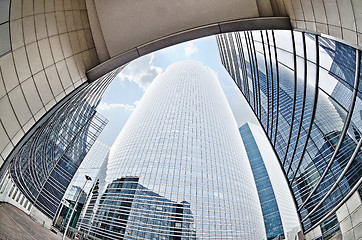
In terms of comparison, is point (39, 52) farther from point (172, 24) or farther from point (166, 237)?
point (166, 237)

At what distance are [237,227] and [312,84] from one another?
79.8 meters

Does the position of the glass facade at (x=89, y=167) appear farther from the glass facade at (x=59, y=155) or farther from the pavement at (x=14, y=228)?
the pavement at (x=14, y=228)

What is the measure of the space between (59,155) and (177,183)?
44.5 m

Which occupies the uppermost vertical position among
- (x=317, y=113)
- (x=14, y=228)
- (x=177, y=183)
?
(x=177, y=183)

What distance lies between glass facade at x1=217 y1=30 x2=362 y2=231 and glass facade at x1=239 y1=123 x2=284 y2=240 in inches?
4860

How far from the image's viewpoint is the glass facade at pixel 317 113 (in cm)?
940

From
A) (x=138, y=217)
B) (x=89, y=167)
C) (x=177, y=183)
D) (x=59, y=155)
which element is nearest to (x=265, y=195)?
(x=177, y=183)

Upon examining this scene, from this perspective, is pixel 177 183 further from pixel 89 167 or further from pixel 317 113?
pixel 317 113

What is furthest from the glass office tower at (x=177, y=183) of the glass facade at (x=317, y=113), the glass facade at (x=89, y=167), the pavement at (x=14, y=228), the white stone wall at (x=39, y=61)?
the white stone wall at (x=39, y=61)

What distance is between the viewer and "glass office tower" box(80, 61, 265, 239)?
234ft

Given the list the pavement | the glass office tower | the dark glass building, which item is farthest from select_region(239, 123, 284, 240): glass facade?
the pavement

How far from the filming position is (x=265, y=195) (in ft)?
502

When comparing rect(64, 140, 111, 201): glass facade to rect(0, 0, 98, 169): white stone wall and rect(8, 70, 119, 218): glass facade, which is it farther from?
rect(0, 0, 98, 169): white stone wall

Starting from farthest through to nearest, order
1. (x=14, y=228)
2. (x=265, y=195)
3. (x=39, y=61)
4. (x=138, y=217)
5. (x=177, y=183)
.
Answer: (x=265, y=195) → (x=177, y=183) → (x=138, y=217) → (x=14, y=228) → (x=39, y=61)
